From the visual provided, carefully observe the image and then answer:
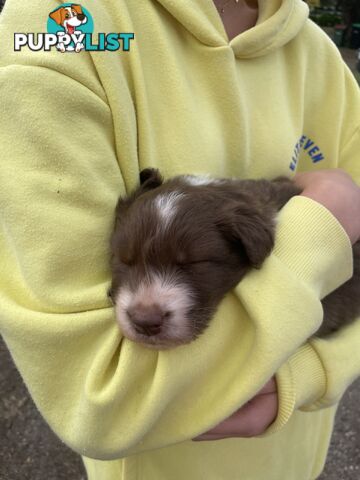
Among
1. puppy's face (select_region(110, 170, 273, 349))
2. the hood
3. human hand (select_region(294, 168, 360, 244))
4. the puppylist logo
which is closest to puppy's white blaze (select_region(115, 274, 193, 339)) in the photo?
puppy's face (select_region(110, 170, 273, 349))

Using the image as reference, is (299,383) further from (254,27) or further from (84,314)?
(254,27)

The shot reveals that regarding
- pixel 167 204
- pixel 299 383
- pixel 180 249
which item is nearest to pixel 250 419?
pixel 299 383

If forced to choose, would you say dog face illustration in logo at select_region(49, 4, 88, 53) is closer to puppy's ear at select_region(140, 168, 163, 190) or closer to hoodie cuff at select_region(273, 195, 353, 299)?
puppy's ear at select_region(140, 168, 163, 190)

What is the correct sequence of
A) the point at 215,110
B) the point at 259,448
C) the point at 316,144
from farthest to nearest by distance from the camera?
the point at 316,144 < the point at 259,448 < the point at 215,110

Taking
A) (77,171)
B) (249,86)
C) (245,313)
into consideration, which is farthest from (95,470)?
(249,86)

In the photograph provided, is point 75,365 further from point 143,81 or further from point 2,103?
point 143,81

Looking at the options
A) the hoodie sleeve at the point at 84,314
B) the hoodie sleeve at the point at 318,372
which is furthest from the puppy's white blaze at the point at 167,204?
the hoodie sleeve at the point at 318,372
